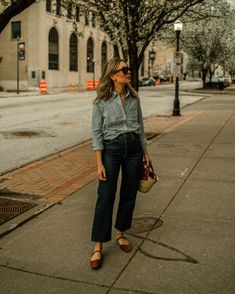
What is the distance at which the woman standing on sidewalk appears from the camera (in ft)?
14.1

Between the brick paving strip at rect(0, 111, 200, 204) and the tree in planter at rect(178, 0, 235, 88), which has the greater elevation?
the tree in planter at rect(178, 0, 235, 88)

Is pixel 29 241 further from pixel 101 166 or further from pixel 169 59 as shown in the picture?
pixel 169 59

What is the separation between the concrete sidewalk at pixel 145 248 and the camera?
3932 mm

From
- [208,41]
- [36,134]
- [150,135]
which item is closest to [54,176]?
[150,135]

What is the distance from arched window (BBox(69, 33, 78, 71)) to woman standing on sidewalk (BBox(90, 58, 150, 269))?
61151mm

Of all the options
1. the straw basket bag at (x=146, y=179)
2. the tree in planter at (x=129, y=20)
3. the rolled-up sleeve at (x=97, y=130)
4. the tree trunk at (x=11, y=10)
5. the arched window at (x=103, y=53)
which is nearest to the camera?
the rolled-up sleeve at (x=97, y=130)

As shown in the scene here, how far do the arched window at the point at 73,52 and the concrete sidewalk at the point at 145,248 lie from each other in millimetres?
58408

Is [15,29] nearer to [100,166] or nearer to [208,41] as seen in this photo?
[208,41]

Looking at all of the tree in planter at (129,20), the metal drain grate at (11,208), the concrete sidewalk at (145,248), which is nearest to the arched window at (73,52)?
the tree in planter at (129,20)

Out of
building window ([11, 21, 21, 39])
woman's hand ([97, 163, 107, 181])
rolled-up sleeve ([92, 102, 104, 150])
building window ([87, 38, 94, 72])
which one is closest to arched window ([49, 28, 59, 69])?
building window ([11, 21, 21, 39])

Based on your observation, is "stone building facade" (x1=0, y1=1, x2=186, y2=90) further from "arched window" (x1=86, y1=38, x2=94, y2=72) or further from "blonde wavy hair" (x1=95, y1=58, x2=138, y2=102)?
"blonde wavy hair" (x1=95, y1=58, x2=138, y2=102)

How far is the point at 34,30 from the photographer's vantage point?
56.1m

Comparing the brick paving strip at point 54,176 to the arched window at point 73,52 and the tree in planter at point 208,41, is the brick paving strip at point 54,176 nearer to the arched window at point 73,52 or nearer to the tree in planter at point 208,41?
the tree in planter at point 208,41

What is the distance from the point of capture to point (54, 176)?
8.16 m
